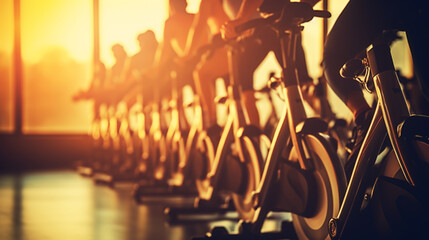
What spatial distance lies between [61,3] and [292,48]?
7.70m

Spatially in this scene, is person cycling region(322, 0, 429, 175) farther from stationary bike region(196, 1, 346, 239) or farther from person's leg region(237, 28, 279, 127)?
person's leg region(237, 28, 279, 127)

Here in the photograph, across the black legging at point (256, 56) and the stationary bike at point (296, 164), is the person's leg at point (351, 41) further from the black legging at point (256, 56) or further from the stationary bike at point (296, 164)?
the black legging at point (256, 56)

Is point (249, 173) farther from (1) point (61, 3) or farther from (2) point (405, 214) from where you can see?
(1) point (61, 3)

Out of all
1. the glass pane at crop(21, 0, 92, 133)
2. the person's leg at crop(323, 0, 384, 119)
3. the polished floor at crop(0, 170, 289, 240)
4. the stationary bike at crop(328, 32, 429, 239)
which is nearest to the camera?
the stationary bike at crop(328, 32, 429, 239)

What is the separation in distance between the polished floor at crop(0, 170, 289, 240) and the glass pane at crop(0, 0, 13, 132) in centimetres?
403

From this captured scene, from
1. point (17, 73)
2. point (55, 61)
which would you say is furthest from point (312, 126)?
point (55, 61)

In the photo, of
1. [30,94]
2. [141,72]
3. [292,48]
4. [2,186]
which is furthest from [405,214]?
[30,94]

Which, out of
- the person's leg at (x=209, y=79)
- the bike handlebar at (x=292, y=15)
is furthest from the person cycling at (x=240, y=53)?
the bike handlebar at (x=292, y=15)

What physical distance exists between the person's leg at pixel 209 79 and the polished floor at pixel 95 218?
24.2 inches

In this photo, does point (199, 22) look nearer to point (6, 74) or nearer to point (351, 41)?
point (351, 41)

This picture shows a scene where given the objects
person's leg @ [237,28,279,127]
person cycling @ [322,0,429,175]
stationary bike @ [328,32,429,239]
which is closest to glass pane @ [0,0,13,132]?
person's leg @ [237,28,279,127]

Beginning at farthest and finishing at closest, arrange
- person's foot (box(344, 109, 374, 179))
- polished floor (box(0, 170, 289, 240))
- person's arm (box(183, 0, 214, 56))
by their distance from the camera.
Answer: person's arm (box(183, 0, 214, 56)) → polished floor (box(0, 170, 289, 240)) → person's foot (box(344, 109, 374, 179))

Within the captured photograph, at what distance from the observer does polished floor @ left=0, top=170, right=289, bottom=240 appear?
8.32ft

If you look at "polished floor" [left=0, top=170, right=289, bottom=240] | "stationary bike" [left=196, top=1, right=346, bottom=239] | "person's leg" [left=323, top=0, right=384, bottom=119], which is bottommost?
"polished floor" [left=0, top=170, right=289, bottom=240]
